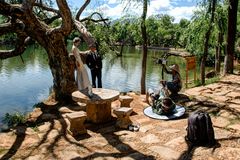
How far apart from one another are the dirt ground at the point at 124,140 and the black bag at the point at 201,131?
18cm

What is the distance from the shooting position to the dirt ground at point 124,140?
5953 millimetres

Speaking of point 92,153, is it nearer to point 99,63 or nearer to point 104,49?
point 99,63

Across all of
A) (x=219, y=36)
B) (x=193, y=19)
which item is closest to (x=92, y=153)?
(x=193, y=19)

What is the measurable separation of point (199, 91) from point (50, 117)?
16.5 ft

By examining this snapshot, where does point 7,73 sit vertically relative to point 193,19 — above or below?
below

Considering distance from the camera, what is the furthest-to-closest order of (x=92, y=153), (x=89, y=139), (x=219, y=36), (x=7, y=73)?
(x=7, y=73)
(x=219, y=36)
(x=89, y=139)
(x=92, y=153)

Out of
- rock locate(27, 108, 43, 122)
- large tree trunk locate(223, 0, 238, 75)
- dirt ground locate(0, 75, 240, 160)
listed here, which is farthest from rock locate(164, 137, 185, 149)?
large tree trunk locate(223, 0, 238, 75)

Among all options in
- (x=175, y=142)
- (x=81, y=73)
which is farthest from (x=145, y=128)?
(x=81, y=73)

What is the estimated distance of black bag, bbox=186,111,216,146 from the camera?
6.24 metres

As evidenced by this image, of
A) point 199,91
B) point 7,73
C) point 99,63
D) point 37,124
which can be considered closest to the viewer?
point 37,124

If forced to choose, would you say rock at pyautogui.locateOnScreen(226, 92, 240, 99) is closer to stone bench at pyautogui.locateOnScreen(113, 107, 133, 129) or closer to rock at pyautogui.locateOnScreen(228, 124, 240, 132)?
→ rock at pyautogui.locateOnScreen(228, 124, 240, 132)

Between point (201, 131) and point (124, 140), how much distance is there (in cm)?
156

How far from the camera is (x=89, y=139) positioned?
22.5ft

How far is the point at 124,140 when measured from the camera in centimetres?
677
